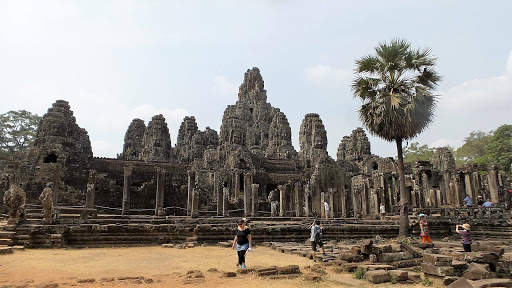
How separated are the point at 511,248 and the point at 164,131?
42.6 meters

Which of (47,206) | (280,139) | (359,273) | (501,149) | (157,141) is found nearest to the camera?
(359,273)

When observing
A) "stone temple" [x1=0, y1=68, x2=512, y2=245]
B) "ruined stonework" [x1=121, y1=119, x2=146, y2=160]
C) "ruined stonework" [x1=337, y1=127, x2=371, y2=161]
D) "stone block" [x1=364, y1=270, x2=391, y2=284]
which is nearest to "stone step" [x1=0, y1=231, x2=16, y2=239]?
"stone temple" [x1=0, y1=68, x2=512, y2=245]

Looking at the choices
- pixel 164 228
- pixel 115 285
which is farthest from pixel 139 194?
pixel 115 285

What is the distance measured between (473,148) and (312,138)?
99.3 feet

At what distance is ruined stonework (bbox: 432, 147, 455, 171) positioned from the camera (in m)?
36.8

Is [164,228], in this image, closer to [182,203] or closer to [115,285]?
[115,285]

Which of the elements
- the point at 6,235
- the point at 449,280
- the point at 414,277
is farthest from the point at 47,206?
the point at 449,280

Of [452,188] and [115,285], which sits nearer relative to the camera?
[115,285]

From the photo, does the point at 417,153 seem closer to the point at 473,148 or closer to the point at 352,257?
the point at 473,148

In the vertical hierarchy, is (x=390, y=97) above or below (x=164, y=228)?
above

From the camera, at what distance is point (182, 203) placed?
32.1m

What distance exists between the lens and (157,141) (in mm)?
46906

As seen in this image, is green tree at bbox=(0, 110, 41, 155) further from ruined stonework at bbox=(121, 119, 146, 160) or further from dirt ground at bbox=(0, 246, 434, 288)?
dirt ground at bbox=(0, 246, 434, 288)

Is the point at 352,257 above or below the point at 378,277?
above
